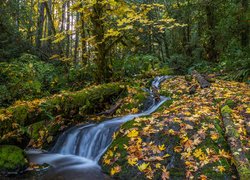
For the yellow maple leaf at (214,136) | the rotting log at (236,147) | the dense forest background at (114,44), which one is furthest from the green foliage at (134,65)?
the yellow maple leaf at (214,136)

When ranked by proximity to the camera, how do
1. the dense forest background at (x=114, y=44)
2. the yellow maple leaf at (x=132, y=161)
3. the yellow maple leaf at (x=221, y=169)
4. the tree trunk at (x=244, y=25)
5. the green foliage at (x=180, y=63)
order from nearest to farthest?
the yellow maple leaf at (x=221, y=169) < the yellow maple leaf at (x=132, y=161) < the dense forest background at (x=114, y=44) < the tree trunk at (x=244, y=25) < the green foliage at (x=180, y=63)

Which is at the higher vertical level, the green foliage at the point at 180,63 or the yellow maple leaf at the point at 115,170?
the green foliage at the point at 180,63

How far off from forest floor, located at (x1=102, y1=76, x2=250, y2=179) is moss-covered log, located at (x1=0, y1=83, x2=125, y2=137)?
236 centimetres

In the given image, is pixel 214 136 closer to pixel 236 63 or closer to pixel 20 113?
pixel 20 113

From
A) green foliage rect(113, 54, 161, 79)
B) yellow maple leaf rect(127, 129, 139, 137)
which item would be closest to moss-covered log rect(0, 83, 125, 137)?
yellow maple leaf rect(127, 129, 139, 137)

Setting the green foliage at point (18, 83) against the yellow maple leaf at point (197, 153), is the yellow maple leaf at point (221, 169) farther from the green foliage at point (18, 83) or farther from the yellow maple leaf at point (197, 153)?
the green foliage at point (18, 83)

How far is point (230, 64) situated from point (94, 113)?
7.87 meters

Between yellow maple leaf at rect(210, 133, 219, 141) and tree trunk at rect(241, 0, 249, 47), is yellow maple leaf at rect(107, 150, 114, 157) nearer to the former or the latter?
yellow maple leaf at rect(210, 133, 219, 141)

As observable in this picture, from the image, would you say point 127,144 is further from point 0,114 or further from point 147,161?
point 0,114

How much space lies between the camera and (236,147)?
14.9 ft

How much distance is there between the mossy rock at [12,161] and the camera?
18.4 ft

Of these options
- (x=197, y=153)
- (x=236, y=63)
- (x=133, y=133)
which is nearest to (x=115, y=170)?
(x=133, y=133)

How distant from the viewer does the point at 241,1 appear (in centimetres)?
1351

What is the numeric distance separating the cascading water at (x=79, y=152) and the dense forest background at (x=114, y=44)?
3253 millimetres
